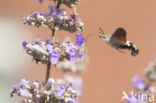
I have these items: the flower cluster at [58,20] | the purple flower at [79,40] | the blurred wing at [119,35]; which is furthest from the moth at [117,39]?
the flower cluster at [58,20]

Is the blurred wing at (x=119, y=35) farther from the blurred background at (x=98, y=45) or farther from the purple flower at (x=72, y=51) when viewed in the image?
the blurred background at (x=98, y=45)

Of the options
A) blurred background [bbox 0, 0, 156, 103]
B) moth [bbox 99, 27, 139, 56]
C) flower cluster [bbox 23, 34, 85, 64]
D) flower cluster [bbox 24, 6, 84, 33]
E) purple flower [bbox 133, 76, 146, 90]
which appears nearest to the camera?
moth [bbox 99, 27, 139, 56]

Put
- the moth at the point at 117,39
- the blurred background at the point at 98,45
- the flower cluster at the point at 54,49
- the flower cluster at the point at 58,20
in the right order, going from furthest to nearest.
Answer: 1. the blurred background at the point at 98,45
2. the flower cluster at the point at 58,20
3. the flower cluster at the point at 54,49
4. the moth at the point at 117,39

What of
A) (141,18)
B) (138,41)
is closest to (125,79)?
(138,41)

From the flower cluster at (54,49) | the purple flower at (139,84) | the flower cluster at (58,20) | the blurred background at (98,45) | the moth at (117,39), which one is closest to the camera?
the moth at (117,39)

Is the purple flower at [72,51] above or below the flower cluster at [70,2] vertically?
below

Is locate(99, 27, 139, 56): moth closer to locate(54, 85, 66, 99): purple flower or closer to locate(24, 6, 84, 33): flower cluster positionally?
locate(24, 6, 84, 33): flower cluster

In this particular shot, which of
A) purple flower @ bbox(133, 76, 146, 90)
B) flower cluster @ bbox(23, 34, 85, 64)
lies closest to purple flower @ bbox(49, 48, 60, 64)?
flower cluster @ bbox(23, 34, 85, 64)

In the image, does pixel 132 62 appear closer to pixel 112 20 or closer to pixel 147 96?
pixel 112 20
